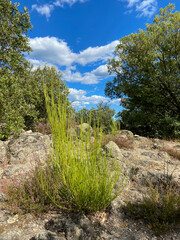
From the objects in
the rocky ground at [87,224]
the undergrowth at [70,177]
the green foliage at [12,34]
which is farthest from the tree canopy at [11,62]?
the undergrowth at [70,177]

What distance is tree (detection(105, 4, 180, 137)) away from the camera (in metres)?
10.9

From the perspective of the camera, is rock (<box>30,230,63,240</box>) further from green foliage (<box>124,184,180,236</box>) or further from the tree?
the tree

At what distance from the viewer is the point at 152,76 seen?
11.2 metres

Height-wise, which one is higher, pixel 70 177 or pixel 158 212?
pixel 70 177

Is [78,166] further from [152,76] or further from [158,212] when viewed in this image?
[152,76]

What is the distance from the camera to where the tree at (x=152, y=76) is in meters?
10.9

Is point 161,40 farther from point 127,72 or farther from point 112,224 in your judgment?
point 112,224

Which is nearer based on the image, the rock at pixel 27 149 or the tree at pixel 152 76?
the rock at pixel 27 149

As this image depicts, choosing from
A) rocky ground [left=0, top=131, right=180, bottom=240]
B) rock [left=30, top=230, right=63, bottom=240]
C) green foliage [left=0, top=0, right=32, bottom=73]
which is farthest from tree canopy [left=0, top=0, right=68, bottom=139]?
rock [left=30, top=230, right=63, bottom=240]

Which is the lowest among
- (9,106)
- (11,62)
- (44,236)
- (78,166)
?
(44,236)

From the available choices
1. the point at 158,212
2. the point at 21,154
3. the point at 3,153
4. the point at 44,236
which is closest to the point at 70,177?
the point at 44,236

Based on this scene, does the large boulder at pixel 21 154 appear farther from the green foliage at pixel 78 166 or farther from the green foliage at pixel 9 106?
the green foliage at pixel 78 166

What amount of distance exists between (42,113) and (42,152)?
5993 millimetres

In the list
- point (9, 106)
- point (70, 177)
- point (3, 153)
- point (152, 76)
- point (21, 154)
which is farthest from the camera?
point (152, 76)
